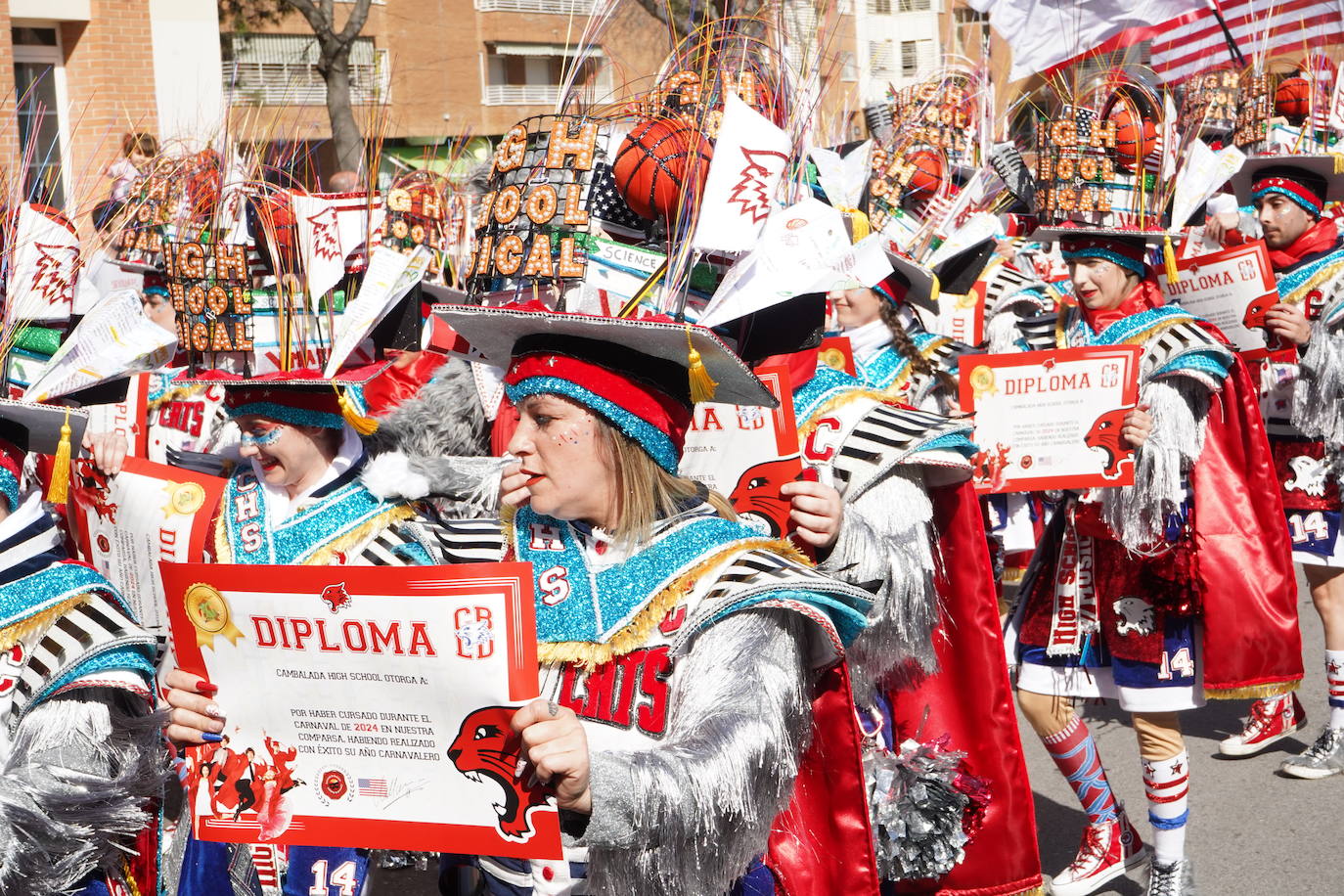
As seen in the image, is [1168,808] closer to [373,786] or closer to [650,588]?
[650,588]

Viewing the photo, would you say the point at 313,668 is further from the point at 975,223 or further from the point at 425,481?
the point at 975,223

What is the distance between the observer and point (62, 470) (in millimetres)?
3266

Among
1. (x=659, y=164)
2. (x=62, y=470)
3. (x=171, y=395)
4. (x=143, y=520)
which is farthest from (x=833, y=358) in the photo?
(x=171, y=395)

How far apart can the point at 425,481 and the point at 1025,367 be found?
1.84 meters

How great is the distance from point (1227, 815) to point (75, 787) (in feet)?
13.3

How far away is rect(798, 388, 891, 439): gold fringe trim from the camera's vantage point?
12.9 ft

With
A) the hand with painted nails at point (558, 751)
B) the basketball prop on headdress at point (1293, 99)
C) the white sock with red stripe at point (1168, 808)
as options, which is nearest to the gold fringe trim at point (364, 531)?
the hand with painted nails at point (558, 751)

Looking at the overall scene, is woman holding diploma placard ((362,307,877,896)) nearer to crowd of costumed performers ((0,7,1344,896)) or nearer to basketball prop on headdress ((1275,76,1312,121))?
crowd of costumed performers ((0,7,1344,896))

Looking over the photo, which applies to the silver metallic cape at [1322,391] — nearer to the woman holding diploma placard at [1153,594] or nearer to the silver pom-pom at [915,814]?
the woman holding diploma placard at [1153,594]

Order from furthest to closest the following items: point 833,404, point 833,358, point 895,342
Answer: point 895,342, point 833,358, point 833,404

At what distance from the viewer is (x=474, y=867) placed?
9.04ft

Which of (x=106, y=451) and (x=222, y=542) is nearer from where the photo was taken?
(x=222, y=542)

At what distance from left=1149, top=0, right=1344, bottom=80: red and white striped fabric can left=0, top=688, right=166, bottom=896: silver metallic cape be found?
10.5 m

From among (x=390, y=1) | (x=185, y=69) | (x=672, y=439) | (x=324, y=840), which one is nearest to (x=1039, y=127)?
(x=672, y=439)
